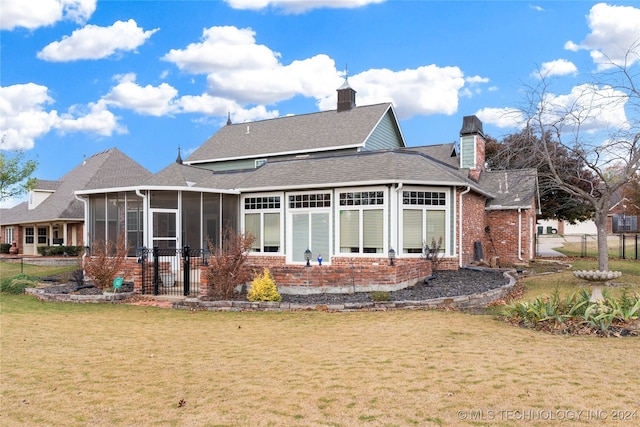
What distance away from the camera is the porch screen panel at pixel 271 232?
17.3m

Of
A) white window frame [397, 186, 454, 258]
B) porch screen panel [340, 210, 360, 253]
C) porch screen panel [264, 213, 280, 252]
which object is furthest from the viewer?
porch screen panel [264, 213, 280, 252]

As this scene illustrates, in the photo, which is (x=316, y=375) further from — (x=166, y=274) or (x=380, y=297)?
(x=166, y=274)

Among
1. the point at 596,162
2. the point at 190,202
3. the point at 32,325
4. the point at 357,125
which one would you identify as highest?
the point at 357,125

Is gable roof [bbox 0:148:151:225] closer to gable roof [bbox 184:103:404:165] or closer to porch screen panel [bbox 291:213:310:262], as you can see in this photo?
gable roof [bbox 184:103:404:165]

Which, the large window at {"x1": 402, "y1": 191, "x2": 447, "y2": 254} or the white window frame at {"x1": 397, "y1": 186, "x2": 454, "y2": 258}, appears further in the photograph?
the large window at {"x1": 402, "y1": 191, "x2": 447, "y2": 254}

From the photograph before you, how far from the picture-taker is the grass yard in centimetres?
472

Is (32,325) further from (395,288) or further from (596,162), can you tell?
(596,162)

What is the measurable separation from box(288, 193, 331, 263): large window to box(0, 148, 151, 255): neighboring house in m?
15.1

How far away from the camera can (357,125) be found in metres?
25.4

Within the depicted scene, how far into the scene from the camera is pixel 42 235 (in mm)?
31844

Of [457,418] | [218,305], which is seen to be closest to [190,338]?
[218,305]

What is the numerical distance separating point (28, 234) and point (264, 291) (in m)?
28.4

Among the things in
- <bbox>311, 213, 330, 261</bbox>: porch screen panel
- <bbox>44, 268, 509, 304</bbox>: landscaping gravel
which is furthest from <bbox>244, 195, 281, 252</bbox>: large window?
<bbox>44, 268, 509, 304</bbox>: landscaping gravel

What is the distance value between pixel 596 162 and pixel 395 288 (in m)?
8.01
